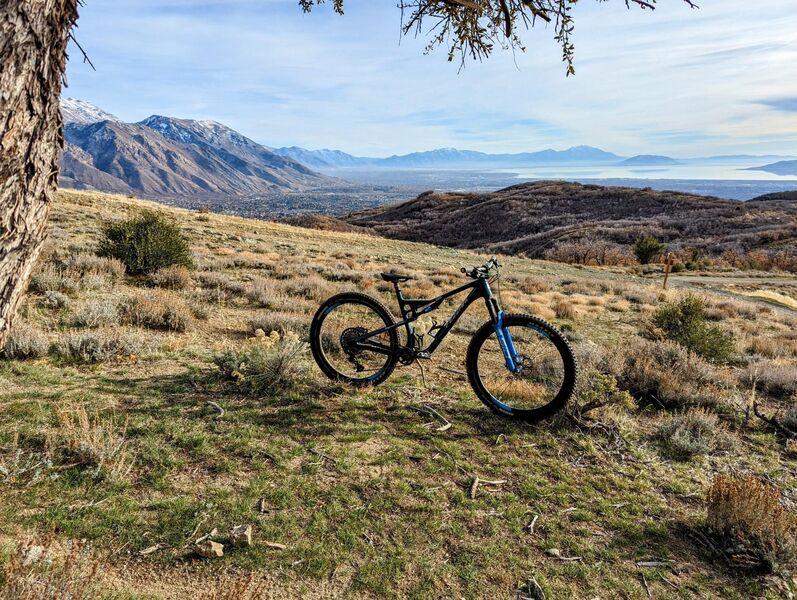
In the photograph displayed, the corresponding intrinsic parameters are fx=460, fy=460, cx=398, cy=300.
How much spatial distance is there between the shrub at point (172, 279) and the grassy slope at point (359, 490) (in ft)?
15.5

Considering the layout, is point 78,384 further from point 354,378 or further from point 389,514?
point 389,514

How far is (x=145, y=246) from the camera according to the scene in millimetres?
11102

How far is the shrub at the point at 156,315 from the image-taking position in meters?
7.38

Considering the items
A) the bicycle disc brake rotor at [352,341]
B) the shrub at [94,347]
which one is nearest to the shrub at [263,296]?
the shrub at [94,347]

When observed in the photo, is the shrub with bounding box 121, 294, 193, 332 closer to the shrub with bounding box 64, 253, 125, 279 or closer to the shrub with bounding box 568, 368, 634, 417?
the shrub with bounding box 64, 253, 125, 279

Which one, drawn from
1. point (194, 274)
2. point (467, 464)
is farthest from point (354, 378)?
point (194, 274)

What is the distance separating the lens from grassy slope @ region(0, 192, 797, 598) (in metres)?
2.88

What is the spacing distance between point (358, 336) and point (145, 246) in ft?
26.5

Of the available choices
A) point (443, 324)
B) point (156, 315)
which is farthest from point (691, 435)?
point (156, 315)

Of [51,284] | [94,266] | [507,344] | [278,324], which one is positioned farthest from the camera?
[94,266]

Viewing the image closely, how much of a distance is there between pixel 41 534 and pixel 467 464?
10.2ft

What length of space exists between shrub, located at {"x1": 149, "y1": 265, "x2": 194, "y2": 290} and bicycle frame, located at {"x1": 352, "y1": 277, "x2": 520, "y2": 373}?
21.6ft

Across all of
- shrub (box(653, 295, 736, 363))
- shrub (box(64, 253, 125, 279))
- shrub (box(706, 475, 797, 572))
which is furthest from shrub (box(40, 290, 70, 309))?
shrub (box(653, 295, 736, 363))

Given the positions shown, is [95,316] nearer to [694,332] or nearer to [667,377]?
[667,377]
